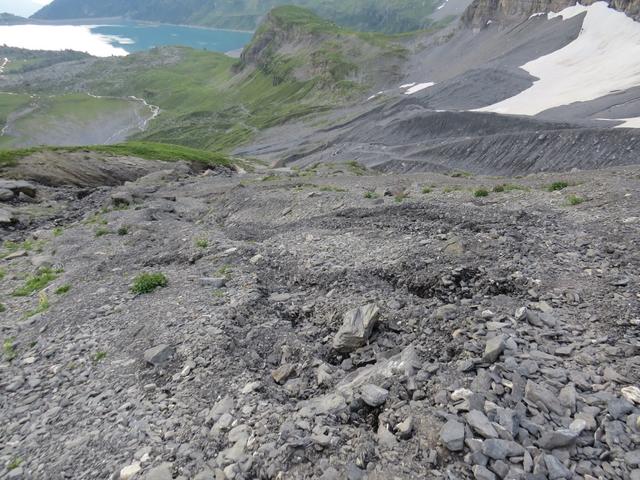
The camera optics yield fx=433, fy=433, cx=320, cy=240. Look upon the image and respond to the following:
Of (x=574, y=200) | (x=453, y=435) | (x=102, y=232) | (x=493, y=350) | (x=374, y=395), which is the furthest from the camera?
(x=102, y=232)

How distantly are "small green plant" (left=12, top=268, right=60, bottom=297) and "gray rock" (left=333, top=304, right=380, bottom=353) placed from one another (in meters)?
19.6

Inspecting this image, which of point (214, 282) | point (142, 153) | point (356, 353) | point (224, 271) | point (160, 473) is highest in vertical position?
point (160, 473)

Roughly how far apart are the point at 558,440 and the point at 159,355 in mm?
11070

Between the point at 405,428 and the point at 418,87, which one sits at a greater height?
the point at 405,428

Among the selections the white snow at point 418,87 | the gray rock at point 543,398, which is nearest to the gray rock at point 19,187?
the gray rock at point 543,398

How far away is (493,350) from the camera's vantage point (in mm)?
10281

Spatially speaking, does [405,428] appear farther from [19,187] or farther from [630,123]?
[630,123]

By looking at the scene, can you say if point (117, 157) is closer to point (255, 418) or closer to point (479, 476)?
point (255, 418)

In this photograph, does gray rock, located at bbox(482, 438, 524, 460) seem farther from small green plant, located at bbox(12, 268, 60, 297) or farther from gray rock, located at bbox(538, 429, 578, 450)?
small green plant, located at bbox(12, 268, 60, 297)

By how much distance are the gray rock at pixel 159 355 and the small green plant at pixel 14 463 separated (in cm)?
392

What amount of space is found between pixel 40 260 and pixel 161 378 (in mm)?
21595

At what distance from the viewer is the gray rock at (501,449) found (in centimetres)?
779

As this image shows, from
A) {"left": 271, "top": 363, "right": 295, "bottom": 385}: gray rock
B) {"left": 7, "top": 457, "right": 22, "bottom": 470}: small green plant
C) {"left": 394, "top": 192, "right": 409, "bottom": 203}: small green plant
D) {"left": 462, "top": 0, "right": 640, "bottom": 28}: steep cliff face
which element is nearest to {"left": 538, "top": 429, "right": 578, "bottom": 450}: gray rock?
{"left": 271, "top": 363, "right": 295, "bottom": 385}: gray rock

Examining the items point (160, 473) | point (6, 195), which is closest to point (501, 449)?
point (160, 473)
